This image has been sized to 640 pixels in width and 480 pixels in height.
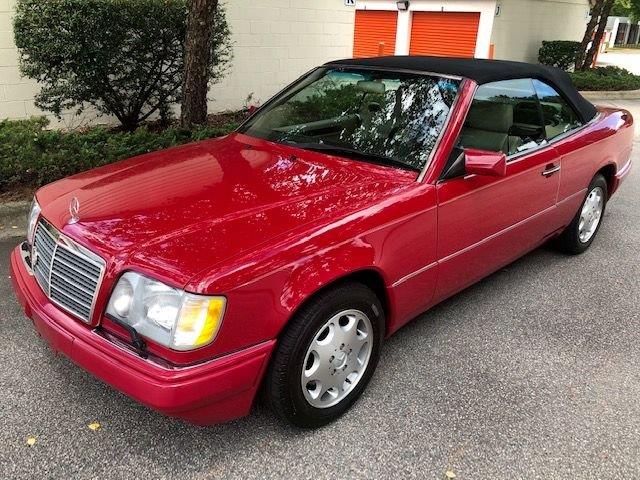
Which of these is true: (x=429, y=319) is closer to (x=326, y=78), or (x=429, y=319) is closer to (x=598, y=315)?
(x=598, y=315)

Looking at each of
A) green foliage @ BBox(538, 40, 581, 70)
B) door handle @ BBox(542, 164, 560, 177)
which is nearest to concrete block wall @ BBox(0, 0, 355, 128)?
door handle @ BBox(542, 164, 560, 177)

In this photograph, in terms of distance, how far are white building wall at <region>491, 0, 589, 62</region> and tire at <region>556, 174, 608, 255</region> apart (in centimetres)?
1297

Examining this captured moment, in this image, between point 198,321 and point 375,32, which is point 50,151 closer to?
point 198,321

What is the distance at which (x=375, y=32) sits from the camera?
20312 mm

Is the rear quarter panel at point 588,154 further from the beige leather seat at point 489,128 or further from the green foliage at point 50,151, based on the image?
the green foliage at point 50,151

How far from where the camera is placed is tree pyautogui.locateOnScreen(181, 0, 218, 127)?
5.79 m

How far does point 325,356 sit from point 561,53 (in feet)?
56.6

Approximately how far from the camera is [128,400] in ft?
9.05

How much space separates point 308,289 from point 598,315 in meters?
2.41

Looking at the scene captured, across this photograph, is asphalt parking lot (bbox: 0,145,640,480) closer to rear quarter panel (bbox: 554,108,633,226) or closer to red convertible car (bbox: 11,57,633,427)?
red convertible car (bbox: 11,57,633,427)

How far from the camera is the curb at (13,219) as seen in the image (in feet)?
15.5

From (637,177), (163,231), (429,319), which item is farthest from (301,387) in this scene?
(637,177)

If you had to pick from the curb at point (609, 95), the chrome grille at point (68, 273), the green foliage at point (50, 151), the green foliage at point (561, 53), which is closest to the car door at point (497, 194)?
the chrome grille at point (68, 273)

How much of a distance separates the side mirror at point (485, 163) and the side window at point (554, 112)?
121cm
